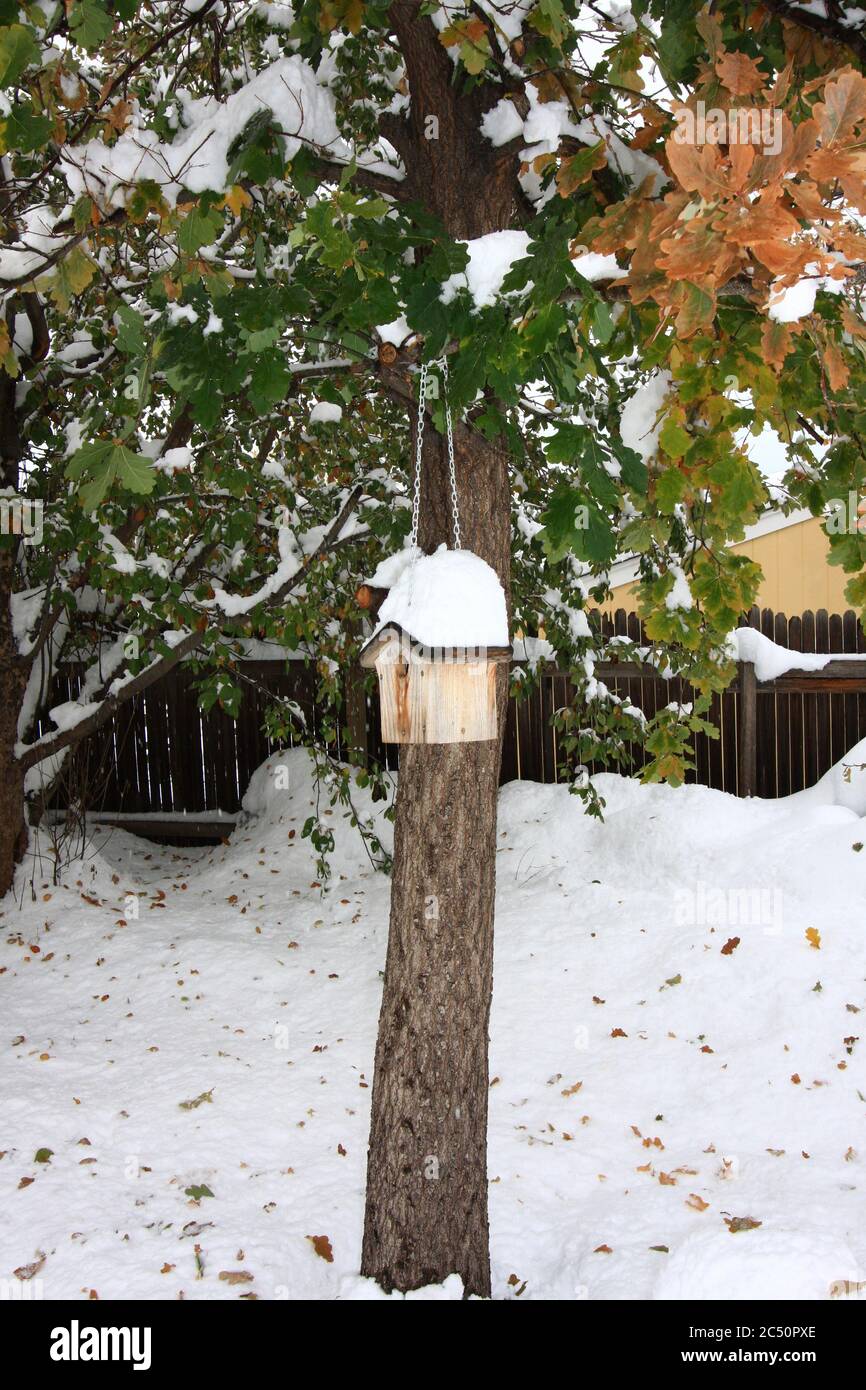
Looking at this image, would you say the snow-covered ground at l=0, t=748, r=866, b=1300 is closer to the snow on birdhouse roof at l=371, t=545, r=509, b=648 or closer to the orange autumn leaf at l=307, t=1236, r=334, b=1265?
the orange autumn leaf at l=307, t=1236, r=334, b=1265

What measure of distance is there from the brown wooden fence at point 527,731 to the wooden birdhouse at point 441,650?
5.21m

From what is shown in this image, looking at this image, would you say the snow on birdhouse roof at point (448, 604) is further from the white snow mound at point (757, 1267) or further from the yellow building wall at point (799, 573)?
the yellow building wall at point (799, 573)

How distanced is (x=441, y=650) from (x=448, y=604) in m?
0.12

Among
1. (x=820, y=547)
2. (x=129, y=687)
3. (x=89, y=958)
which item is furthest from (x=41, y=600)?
(x=820, y=547)

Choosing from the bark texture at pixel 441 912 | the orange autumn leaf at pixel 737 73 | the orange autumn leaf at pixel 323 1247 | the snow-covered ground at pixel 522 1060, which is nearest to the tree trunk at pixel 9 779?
the snow-covered ground at pixel 522 1060

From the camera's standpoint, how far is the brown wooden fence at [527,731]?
323 inches

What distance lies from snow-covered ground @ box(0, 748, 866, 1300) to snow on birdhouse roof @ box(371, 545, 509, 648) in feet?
6.73

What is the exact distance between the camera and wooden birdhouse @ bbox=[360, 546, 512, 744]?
8.21 ft

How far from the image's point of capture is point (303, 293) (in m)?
2.64

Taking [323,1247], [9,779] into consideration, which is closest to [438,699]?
[323,1247]

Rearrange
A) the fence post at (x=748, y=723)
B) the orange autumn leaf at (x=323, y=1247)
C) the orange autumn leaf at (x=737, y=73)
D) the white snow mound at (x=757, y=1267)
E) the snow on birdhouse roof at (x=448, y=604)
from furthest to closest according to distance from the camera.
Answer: the fence post at (x=748, y=723) < the orange autumn leaf at (x=323, y=1247) < the white snow mound at (x=757, y=1267) < the snow on birdhouse roof at (x=448, y=604) < the orange autumn leaf at (x=737, y=73)

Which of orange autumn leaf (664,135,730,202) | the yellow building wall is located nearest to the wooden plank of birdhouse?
orange autumn leaf (664,135,730,202)

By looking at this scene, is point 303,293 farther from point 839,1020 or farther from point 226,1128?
point 839,1020

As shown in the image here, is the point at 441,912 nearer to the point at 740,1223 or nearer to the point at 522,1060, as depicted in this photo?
the point at 740,1223
